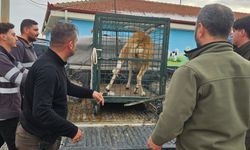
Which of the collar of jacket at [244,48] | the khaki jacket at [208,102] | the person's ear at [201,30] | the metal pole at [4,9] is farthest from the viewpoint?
the metal pole at [4,9]

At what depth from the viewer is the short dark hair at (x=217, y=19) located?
2105 millimetres

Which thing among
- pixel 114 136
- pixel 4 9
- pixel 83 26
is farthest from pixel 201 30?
pixel 83 26

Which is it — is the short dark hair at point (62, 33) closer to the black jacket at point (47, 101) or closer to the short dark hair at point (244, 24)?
the black jacket at point (47, 101)

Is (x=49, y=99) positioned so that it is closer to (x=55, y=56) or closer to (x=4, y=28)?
(x=55, y=56)

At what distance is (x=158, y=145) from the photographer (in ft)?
7.29

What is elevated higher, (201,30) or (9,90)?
(201,30)

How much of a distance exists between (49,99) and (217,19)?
1.45 meters

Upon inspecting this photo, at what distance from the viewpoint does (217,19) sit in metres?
2.10

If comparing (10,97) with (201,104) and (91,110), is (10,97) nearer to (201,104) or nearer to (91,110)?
(201,104)

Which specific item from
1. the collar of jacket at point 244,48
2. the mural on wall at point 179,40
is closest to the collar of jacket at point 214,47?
the collar of jacket at point 244,48

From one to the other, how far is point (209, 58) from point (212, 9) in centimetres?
35

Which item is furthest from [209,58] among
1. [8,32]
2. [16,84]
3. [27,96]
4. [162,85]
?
[162,85]

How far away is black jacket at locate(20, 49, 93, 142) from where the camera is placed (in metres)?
2.50

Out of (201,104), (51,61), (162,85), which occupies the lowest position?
(162,85)
